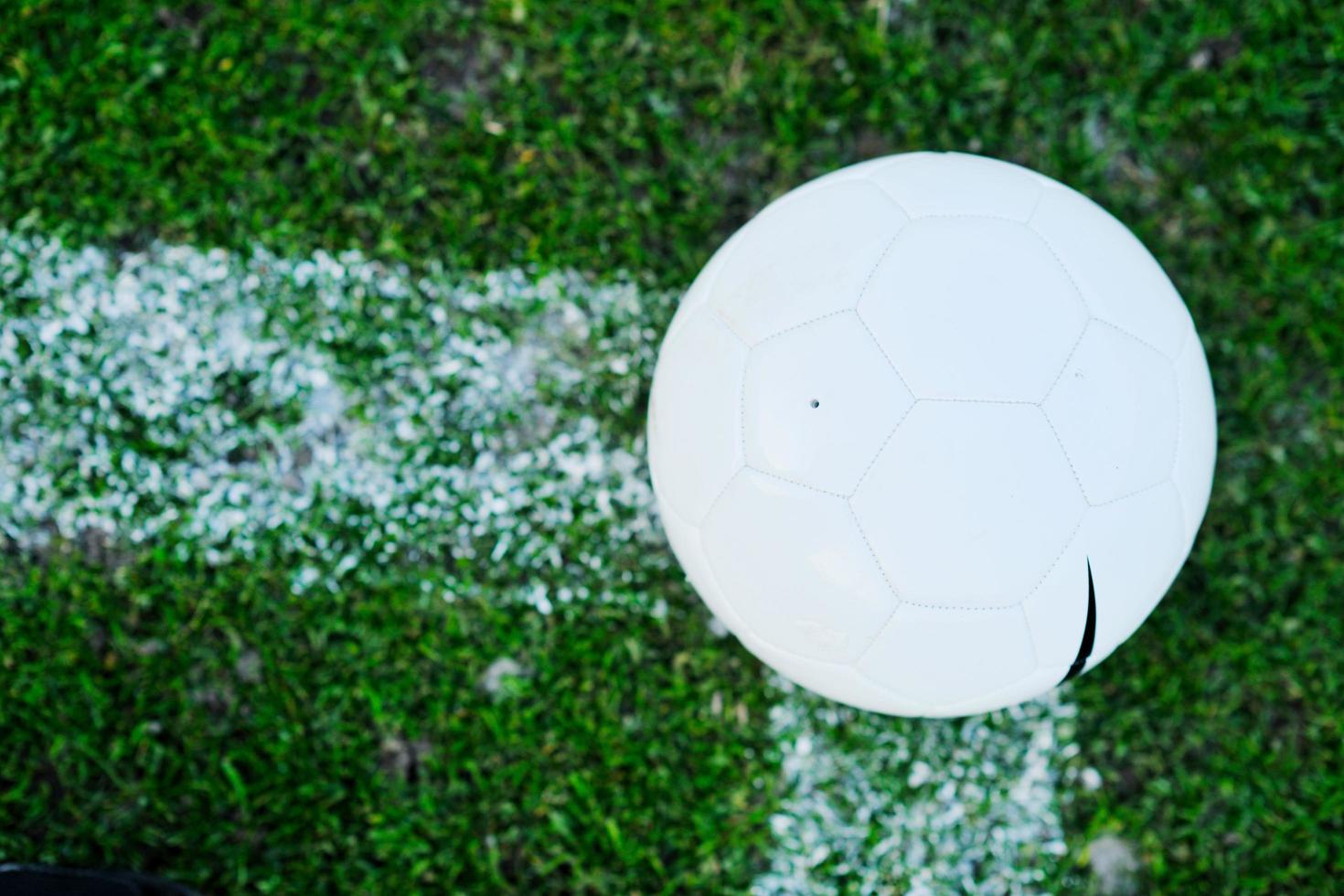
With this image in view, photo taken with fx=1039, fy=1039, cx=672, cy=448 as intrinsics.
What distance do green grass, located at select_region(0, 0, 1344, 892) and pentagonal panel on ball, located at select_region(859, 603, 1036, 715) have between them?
93cm

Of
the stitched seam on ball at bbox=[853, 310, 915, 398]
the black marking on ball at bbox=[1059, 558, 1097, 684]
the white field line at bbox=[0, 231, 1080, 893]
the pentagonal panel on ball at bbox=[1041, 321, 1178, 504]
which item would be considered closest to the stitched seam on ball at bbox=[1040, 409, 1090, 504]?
the pentagonal panel on ball at bbox=[1041, 321, 1178, 504]

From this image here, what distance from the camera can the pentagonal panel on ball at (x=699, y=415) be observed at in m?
1.98

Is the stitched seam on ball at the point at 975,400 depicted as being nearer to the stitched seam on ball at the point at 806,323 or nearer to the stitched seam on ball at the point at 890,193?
the stitched seam on ball at the point at 806,323

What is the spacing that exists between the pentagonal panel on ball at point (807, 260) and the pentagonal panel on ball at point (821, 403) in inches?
1.7

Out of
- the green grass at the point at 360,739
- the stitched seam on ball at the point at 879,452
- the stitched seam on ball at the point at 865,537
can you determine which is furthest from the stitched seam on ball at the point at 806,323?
the green grass at the point at 360,739

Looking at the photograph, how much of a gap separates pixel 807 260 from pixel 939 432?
0.42 m

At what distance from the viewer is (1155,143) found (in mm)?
3092

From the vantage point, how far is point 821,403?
1872 mm

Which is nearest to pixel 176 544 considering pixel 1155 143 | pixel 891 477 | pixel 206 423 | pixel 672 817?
pixel 206 423

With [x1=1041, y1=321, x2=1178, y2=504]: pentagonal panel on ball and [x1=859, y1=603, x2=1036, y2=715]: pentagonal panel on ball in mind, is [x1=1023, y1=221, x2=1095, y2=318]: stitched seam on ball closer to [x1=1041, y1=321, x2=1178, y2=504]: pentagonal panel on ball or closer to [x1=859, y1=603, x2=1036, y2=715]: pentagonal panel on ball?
[x1=1041, y1=321, x2=1178, y2=504]: pentagonal panel on ball

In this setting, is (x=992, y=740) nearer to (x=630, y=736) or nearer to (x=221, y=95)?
(x=630, y=736)

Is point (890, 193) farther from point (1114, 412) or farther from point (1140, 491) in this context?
point (1140, 491)

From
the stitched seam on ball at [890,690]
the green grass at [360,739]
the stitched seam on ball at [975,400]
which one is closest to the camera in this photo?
the stitched seam on ball at [975,400]

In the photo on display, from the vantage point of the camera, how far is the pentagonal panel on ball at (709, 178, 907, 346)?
6.31 feet
